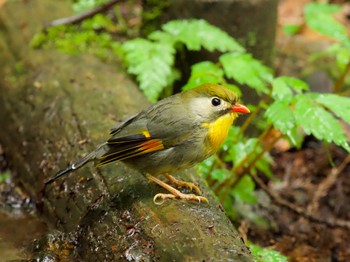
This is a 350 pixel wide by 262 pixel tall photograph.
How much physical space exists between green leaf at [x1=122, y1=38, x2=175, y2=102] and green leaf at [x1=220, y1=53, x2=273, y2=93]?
1.67 feet

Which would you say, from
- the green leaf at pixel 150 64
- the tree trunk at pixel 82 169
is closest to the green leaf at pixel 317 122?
the tree trunk at pixel 82 169

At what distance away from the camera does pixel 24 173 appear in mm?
4398

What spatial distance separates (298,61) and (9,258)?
457 centimetres

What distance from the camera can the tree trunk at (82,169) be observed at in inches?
110

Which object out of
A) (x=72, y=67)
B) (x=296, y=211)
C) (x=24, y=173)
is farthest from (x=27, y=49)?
(x=296, y=211)

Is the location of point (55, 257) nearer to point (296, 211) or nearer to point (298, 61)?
point (296, 211)

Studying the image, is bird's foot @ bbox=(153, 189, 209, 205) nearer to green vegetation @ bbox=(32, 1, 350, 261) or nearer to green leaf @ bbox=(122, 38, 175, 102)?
green vegetation @ bbox=(32, 1, 350, 261)

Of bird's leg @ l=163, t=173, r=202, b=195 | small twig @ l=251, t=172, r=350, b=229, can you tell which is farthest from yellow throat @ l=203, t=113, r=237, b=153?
small twig @ l=251, t=172, r=350, b=229

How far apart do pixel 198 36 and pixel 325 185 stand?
6.15 ft

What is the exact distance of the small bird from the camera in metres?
3.20

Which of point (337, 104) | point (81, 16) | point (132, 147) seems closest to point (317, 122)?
point (337, 104)

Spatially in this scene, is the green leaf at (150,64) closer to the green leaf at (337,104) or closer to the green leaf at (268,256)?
the green leaf at (337,104)

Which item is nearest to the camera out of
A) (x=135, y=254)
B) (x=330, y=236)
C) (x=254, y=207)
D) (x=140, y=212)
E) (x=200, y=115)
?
(x=135, y=254)

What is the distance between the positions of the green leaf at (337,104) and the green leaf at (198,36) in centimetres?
119
